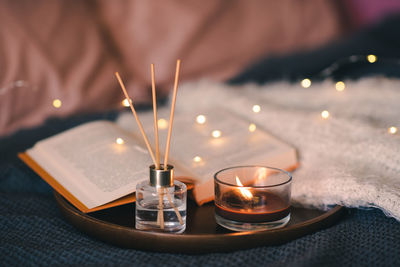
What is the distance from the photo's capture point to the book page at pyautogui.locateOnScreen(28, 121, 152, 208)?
695 mm

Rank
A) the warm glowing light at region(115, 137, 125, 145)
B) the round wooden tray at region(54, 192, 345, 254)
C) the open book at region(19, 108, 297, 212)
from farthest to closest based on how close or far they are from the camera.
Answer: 1. the warm glowing light at region(115, 137, 125, 145)
2. the open book at region(19, 108, 297, 212)
3. the round wooden tray at region(54, 192, 345, 254)

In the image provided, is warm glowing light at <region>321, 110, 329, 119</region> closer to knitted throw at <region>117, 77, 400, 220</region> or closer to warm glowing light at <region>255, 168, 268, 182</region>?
knitted throw at <region>117, 77, 400, 220</region>

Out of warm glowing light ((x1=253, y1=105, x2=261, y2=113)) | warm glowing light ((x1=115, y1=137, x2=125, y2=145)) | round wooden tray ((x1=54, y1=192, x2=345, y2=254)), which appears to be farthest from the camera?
warm glowing light ((x1=253, y1=105, x2=261, y2=113))

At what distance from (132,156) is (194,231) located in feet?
0.67

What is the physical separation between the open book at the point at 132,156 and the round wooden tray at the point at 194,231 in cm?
2

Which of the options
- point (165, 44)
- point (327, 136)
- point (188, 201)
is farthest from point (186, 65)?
point (188, 201)

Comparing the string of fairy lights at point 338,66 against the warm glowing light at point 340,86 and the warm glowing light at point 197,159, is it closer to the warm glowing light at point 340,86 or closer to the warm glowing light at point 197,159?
the warm glowing light at point 340,86

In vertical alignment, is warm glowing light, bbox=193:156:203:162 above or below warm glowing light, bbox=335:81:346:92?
below

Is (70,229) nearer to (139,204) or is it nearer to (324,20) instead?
(139,204)

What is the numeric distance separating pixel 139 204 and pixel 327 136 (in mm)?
438

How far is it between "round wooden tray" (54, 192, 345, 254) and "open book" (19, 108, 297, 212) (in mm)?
23

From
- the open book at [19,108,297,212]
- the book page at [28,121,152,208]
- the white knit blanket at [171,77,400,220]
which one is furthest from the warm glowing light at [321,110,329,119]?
the book page at [28,121,152,208]

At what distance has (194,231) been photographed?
0.63 meters

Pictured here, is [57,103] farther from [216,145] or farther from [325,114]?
[325,114]
